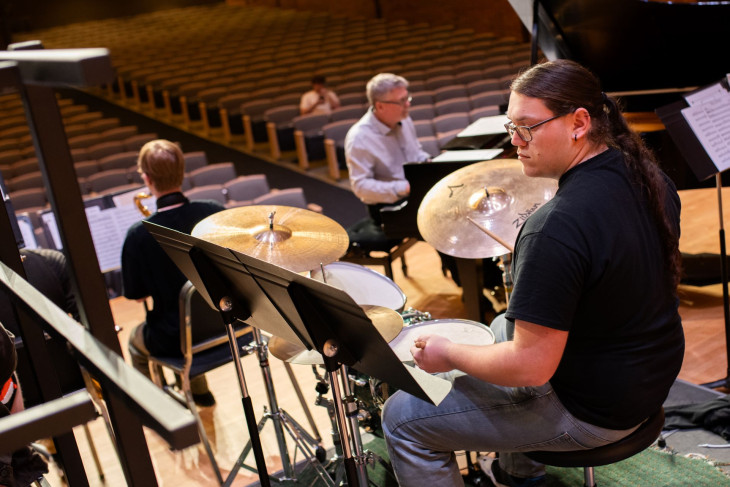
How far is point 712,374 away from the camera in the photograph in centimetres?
330

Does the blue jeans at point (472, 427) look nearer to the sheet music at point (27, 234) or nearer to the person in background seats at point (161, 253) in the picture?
the person in background seats at point (161, 253)

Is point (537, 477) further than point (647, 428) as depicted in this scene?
Yes

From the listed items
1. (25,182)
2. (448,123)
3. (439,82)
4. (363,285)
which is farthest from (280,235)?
(439,82)

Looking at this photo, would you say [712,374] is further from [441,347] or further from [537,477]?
[441,347]

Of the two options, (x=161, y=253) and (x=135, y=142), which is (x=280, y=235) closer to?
(x=161, y=253)

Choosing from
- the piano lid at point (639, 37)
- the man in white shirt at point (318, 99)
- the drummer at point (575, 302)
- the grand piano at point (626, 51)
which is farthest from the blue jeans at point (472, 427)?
the man in white shirt at point (318, 99)

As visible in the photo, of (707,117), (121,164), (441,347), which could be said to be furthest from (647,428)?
(121,164)

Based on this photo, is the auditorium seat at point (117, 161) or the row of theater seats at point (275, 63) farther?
the row of theater seats at point (275, 63)

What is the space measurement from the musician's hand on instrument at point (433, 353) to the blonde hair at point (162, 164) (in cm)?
174

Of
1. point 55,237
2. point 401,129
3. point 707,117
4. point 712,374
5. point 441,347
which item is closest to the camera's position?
point 441,347

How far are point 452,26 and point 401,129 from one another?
8716 millimetres

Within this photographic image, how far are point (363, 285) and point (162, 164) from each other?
1172 millimetres

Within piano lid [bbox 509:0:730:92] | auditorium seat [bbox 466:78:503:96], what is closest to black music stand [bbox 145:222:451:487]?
piano lid [bbox 509:0:730:92]

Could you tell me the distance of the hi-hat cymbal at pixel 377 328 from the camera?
207cm
